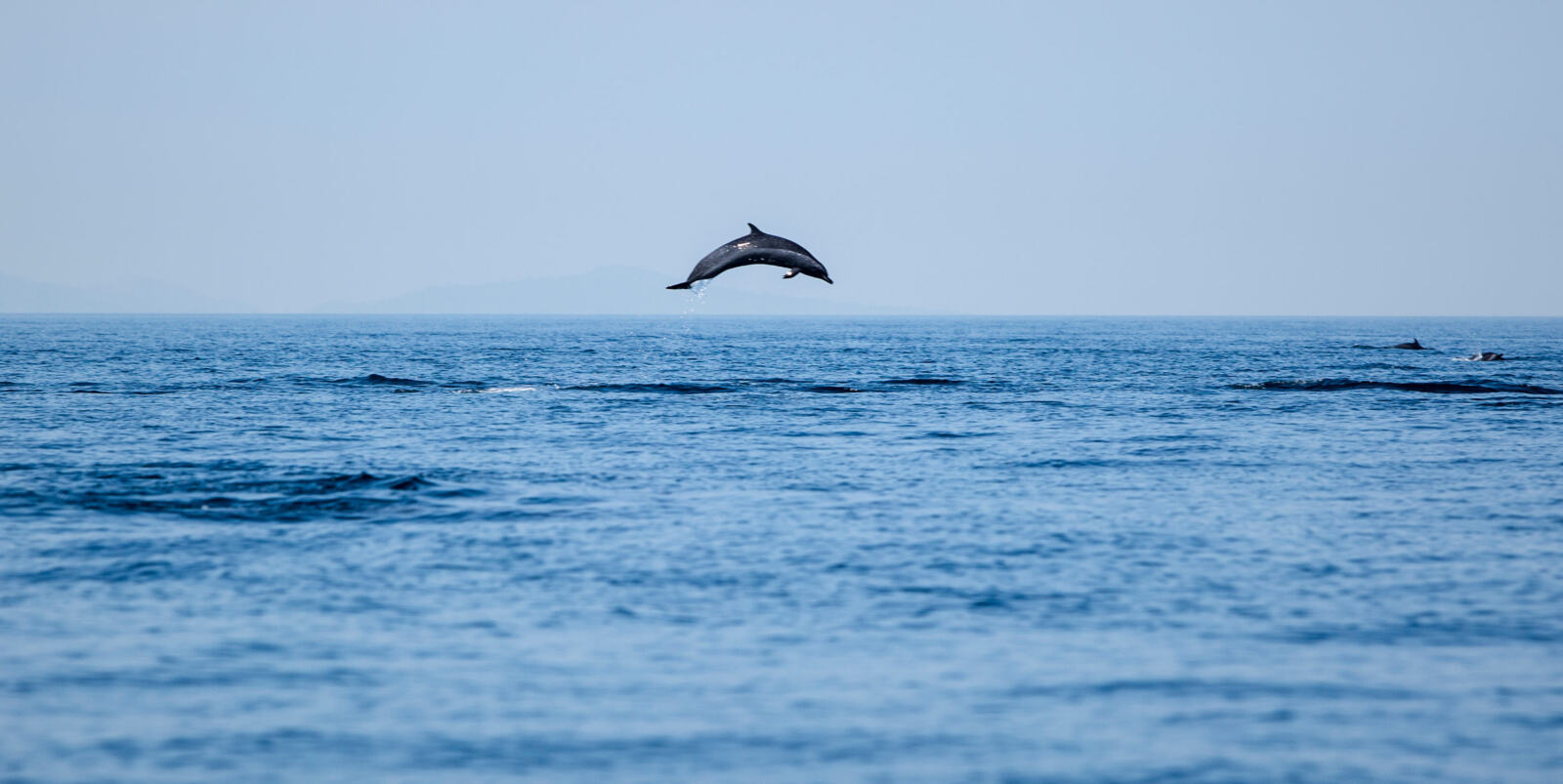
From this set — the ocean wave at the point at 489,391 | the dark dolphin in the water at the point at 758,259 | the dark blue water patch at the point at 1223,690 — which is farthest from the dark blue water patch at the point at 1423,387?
the dark blue water patch at the point at 1223,690

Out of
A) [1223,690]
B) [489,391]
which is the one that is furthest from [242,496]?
[489,391]

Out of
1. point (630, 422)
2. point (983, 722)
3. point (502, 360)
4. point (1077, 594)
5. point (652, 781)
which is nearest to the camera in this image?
point (652, 781)

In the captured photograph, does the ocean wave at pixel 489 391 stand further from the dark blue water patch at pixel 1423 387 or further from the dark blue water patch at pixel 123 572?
the dark blue water patch at pixel 123 572

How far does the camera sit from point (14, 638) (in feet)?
48.5

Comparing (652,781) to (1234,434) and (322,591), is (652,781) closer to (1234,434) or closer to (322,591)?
(322,591)

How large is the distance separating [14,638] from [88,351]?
87786mm

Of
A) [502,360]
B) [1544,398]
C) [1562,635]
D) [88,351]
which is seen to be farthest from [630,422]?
[88,351]

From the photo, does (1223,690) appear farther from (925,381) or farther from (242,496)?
(925,381)

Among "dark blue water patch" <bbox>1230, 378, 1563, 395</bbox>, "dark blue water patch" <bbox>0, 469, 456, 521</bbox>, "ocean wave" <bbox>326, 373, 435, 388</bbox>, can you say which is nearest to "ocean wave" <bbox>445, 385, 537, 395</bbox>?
"ocean wave" <bbox>326, 373, 435, 388</bbox>

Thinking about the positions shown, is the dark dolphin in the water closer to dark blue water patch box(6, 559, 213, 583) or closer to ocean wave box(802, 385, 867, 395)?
dark blue water patch box(6, 559, 213, 583)

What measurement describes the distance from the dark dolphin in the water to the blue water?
13.4 feet

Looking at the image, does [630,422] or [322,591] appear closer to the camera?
[322,591]

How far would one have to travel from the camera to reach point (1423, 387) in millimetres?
56062

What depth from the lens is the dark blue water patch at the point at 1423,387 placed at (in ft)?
178
